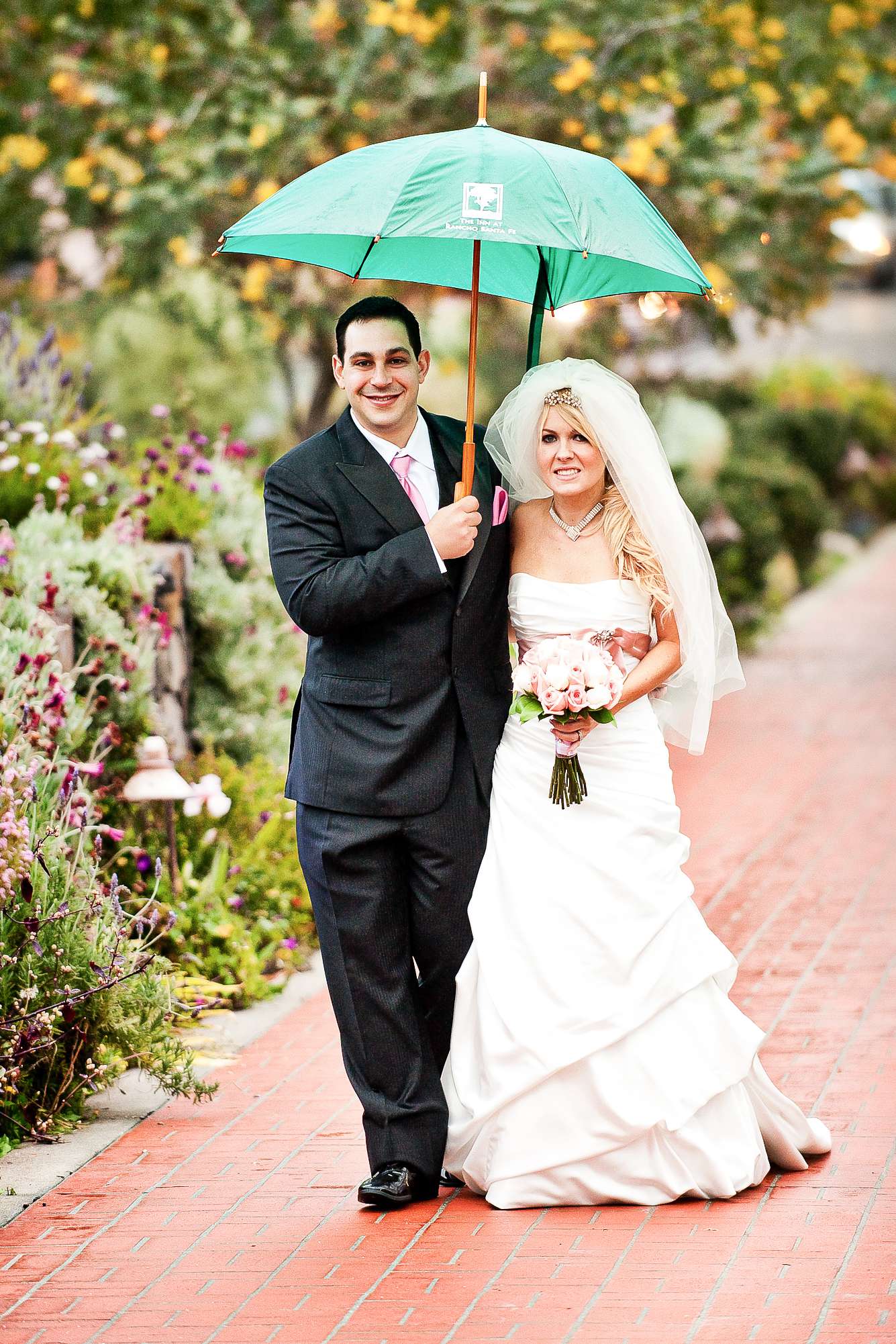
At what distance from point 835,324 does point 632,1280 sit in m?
32.2

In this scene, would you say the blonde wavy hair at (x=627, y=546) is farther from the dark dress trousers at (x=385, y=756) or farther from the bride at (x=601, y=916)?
the dark dress trousers at (x=385, y=756)

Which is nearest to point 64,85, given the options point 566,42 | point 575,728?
point 566,42

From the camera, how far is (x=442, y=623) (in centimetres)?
465

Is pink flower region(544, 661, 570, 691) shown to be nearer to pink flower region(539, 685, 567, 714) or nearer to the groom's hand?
pink flower region(539, 685, 567, 714)

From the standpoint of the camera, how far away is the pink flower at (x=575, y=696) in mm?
4473

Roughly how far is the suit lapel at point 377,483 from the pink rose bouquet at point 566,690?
0.47 metres

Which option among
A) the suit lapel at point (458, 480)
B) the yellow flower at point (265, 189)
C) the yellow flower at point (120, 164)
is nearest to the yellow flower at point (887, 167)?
the yellow flower at point (265, 189)

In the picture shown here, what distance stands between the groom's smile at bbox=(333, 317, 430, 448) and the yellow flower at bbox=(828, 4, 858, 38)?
6990mm

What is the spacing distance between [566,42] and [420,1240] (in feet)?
22.7

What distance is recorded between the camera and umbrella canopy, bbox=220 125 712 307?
4305 mm

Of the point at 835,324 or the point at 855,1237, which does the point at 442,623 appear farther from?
the point at 835,324

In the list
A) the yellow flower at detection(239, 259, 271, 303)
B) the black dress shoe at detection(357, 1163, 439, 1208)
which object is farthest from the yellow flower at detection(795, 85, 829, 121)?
the black dress shoe at detection(357, 1163, 439, 1208)

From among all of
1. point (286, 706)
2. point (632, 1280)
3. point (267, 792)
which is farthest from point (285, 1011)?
point (632, 1280)

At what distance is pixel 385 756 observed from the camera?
4.61m
